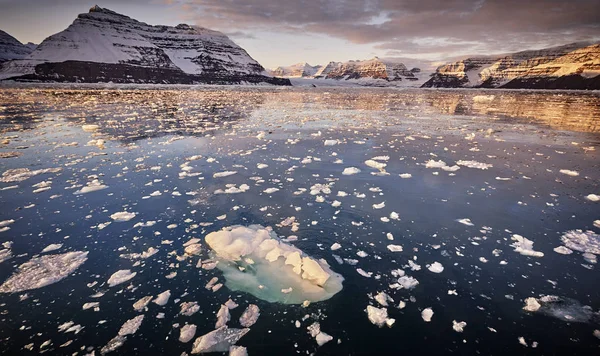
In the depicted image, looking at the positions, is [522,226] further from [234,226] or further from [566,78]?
[566,78]

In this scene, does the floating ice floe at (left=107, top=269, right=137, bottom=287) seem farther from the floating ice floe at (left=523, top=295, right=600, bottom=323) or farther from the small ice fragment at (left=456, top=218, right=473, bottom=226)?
the small ice fragment at (left=456, top=218, right=473, bottom=226)

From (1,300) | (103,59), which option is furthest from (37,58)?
(1,300)

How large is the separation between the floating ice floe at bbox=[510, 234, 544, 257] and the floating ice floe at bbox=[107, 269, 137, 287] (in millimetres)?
5155

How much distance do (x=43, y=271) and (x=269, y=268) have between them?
279 cm

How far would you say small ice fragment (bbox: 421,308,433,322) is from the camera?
2.81 meters

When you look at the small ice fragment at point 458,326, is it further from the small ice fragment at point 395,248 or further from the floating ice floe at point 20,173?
the floating ice floe at point 20,173

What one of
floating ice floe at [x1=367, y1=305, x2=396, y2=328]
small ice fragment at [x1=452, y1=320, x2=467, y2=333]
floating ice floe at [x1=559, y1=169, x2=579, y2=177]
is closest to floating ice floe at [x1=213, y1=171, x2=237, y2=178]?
floating ice floe at [x1=367, y1=305, x2=396, y2=328]

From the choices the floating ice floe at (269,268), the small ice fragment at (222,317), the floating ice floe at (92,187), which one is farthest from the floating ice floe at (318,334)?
the floating ice floe at (92,187)

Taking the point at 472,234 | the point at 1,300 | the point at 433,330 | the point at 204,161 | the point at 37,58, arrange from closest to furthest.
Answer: the point at 433,330 < the point at 1,300 < the point at 472,234 < the point at 204,161 < the point at 37,58

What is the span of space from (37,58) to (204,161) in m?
167

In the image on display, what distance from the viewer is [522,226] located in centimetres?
452

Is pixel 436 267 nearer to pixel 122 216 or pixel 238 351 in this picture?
pixel 238 351

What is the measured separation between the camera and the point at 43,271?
135 inches

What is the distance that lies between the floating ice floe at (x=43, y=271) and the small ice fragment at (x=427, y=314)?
4144 millimetres
